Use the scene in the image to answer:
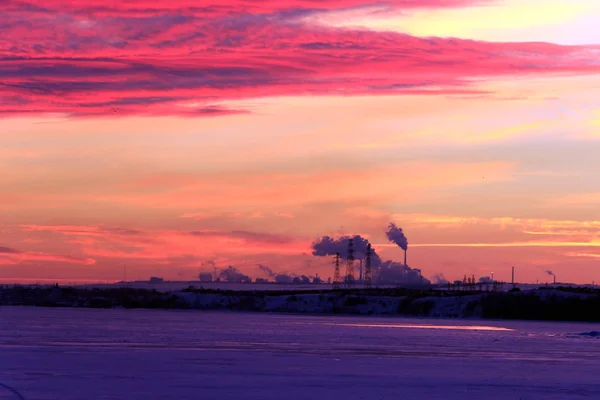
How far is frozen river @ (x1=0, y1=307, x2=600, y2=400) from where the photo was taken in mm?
27516

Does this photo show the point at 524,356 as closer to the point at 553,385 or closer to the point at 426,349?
the point at 426,349

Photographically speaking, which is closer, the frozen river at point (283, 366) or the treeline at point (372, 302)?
the frozen river at point (283, 366)

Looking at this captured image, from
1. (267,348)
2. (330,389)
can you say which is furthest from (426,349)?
(330,389)

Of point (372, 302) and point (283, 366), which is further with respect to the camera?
point (372, 302)

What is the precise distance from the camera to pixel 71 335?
159ft

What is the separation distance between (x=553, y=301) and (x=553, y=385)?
3143 inches

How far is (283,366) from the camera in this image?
34094 mm

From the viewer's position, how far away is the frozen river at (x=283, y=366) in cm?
2752

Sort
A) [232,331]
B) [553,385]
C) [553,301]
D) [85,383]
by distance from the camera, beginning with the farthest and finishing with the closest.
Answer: [553,301], [232,331], [553,385], [85,383]

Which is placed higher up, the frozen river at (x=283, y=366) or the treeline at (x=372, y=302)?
the treeline at (x=372, y=302)

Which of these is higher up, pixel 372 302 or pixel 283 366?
pixel 372 302

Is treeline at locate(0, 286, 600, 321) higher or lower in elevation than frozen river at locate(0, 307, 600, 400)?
higher

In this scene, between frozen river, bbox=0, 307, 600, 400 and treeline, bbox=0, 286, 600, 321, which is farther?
treeline, bbox=0, 286, 600, 321

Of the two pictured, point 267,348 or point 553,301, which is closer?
point 267,348
